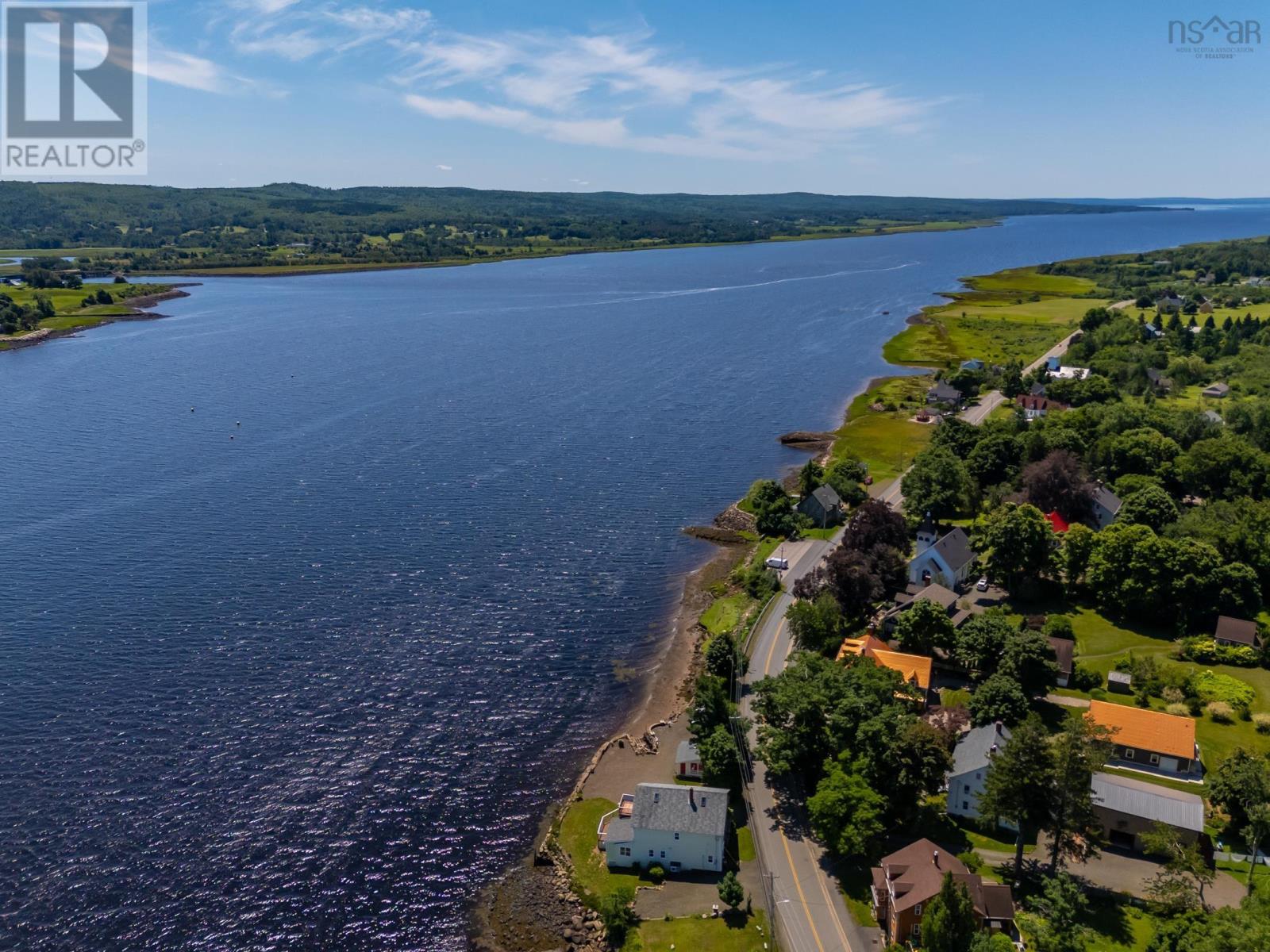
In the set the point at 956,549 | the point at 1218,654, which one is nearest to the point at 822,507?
the point at 956,549

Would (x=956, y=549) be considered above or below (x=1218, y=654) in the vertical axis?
above

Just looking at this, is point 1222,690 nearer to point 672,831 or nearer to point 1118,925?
point 1118,925

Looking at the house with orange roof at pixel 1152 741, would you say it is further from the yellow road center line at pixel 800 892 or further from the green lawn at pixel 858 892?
the yellow road center line at pixel 800 892

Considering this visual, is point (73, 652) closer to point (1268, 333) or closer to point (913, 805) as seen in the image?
point (913, 805)

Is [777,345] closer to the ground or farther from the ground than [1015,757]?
farther from the ground

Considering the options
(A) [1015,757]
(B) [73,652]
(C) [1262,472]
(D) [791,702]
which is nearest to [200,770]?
(B) [73,652]

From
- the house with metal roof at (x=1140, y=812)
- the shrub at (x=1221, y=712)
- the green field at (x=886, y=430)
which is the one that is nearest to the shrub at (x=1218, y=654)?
the shrub at (x=1221, y=712)
